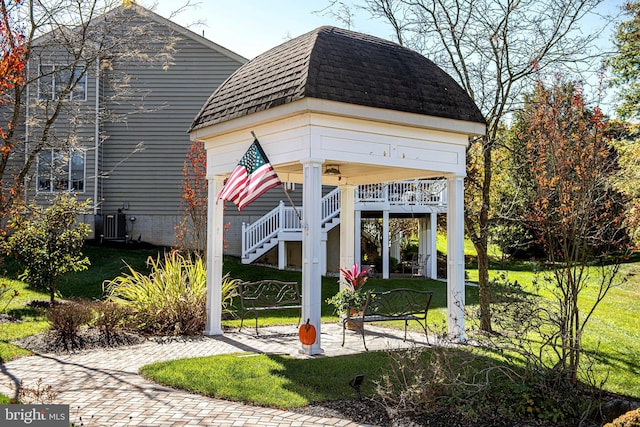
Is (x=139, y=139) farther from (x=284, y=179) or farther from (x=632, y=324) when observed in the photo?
(x=632, y=324)

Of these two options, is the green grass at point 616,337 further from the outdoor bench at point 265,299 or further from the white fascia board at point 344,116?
the outdoor bench at point 265,299

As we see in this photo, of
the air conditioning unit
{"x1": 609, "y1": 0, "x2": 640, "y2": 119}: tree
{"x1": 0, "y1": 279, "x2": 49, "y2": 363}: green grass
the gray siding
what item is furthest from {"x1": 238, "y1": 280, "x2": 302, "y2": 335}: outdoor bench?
{"x1": 609, "y1": 0, "x2": 640, "y2": 119}: tree

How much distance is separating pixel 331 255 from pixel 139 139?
8805 millimetres

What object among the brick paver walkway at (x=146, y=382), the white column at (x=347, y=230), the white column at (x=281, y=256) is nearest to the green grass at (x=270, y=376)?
the brick paver walkway at (x=146, y=382)

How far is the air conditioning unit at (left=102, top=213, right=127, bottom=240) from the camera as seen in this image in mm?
22641

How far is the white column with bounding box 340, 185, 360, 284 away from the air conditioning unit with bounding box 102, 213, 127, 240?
12.7m

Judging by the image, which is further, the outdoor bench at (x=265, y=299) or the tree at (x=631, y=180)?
the tree at (x=631, y=180)

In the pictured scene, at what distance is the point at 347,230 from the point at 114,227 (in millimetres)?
13153

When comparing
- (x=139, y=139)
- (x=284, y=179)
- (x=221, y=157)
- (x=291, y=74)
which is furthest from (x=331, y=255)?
(x=291, y=74)

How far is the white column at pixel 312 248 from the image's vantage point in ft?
28.4

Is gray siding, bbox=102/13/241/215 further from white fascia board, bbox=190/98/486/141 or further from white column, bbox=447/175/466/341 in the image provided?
white column, bbox=447/175/466/341

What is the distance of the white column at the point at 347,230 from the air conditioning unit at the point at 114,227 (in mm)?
12695

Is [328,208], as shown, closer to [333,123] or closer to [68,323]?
[333,123]

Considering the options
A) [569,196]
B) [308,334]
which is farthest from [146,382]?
[569,196]
